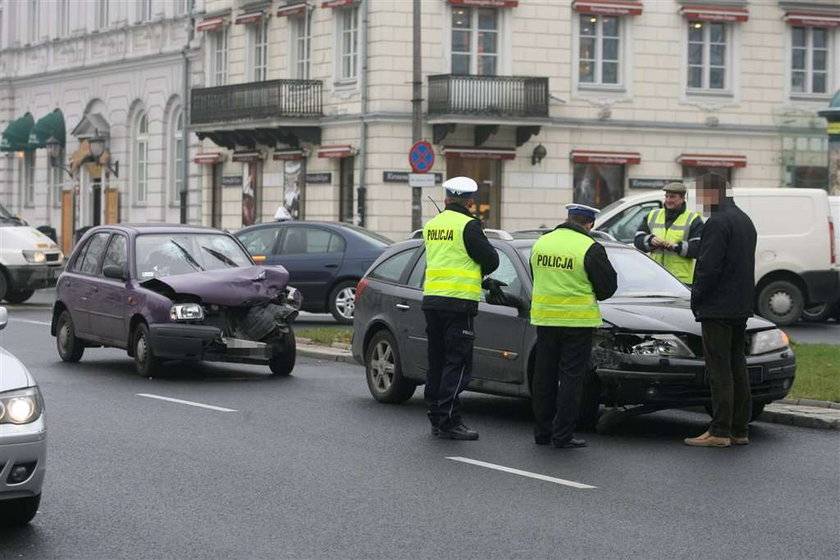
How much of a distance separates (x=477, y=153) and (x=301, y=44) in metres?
6.05

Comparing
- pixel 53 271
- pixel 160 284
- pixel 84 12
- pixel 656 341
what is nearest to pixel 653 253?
pixel 656 341

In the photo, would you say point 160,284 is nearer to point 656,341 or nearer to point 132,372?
point 132,372

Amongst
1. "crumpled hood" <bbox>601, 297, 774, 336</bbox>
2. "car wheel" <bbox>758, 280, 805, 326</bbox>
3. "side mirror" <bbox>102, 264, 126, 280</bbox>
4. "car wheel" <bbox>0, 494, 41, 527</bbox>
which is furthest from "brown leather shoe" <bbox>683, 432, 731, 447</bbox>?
"car wheel" <bbox>758, 280, 805, 326</bbox>

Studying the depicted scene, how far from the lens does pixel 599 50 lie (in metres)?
41.3

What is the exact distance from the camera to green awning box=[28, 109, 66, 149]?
53.7 meters

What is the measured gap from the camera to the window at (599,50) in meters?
41.1

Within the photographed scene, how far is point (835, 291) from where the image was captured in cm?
2495

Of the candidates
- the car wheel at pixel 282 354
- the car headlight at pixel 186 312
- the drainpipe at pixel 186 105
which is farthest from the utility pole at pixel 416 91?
the car headlight at pixel 186 312

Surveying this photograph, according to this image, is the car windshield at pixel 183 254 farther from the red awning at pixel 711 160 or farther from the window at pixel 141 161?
the window at pixel 141 161

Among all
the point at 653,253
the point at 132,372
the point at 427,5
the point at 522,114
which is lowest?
the point at 132,372

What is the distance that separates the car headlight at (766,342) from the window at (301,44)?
3098 cm

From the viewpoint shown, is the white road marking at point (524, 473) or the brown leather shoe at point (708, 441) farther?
the brown leather shoe at point (708, 441)

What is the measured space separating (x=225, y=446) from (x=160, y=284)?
5155mm

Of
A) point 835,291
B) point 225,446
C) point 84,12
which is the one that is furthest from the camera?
point 84,12
